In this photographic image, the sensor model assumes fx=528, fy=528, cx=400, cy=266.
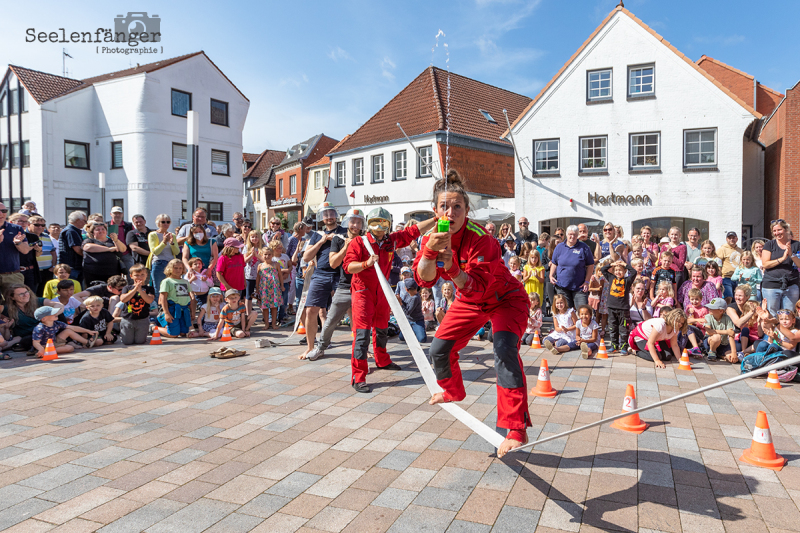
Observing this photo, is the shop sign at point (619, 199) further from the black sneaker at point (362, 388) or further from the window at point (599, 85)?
the black sneaker at point (362, 388)

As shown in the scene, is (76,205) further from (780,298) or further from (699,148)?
(780,298)

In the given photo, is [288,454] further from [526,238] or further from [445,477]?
[526,238]

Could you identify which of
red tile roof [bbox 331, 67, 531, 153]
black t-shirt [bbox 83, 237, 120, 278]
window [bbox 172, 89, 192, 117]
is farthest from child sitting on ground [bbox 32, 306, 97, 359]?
window [bbox 172, 89, 192, 117]

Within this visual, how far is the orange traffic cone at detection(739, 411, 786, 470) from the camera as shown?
3.90m

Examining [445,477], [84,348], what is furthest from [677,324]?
[84,348]

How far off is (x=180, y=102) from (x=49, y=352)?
25867 mm

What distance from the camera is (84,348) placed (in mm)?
8617

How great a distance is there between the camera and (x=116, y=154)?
29703 millimetres

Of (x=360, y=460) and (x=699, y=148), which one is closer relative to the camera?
(x=360, y=460)

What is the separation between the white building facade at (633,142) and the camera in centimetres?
1995

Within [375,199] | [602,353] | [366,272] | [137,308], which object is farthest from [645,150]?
[137,308]

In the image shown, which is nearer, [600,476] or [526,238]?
[600,476]

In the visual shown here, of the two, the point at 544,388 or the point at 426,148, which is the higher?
the point at 426,148

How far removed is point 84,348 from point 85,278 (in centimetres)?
190
